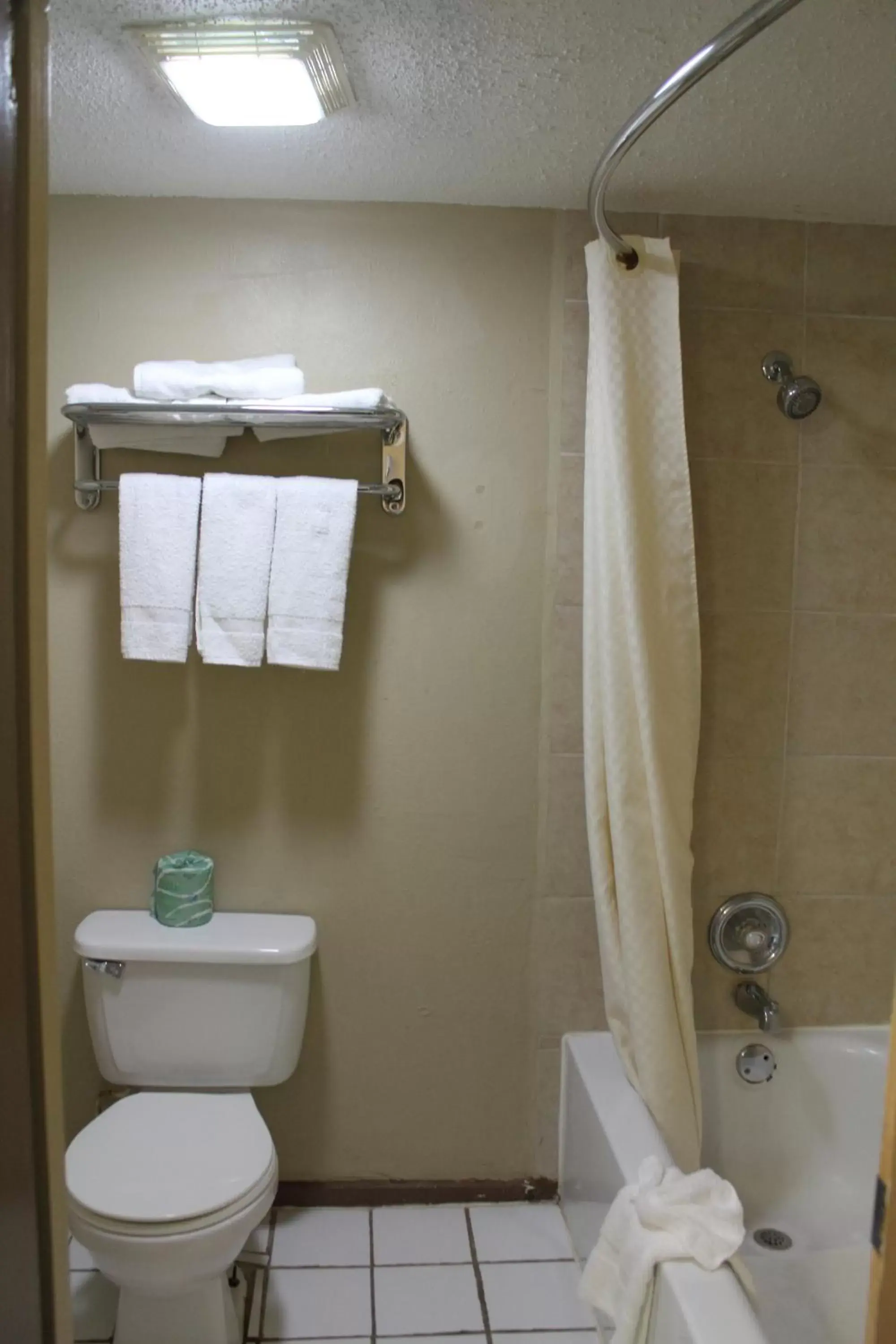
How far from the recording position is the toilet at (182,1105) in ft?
5.11

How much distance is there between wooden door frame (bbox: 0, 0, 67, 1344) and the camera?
0.58 m

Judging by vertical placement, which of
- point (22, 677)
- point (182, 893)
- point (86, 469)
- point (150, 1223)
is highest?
point (86, 469)

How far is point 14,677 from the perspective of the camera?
60cm

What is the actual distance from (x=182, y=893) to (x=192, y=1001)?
0.22 meters

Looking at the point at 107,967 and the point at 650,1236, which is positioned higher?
the point at 107,967

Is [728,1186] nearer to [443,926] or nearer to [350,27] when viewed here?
[443,926]

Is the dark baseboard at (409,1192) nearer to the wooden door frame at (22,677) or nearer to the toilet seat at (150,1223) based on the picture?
the toilet seat at (150,1223)

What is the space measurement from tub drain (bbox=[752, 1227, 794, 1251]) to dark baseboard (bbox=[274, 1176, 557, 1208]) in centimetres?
44

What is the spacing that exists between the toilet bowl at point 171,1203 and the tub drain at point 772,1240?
3.38ft

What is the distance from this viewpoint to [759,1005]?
6.87 ft

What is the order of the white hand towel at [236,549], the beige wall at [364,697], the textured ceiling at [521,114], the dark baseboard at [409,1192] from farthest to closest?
the dark baseboard at [409,1192] < the beige wall at [364,697] < the white hand towel at [236,549] < the textured ceiling at [521,114]

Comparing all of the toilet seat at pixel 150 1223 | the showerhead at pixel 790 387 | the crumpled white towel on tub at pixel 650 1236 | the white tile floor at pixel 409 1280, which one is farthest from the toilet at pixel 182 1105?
the showerhead at pixel 790 387

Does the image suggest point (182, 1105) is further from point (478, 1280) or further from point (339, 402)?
point (339, 402)

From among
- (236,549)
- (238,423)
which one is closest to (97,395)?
(238,423)
